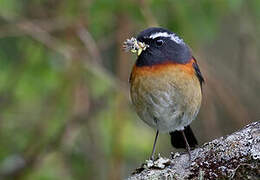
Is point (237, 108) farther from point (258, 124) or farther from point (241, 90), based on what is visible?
point (258, 124)

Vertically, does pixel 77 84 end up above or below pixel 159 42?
above

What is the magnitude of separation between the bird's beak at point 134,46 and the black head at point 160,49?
0.03m

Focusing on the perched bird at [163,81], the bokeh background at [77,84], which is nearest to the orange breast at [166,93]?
the perched bird at [163,81]

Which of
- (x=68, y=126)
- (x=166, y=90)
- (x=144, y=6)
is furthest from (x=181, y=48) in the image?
(x=68, y=126)

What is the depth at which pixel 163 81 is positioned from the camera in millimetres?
A: 5082

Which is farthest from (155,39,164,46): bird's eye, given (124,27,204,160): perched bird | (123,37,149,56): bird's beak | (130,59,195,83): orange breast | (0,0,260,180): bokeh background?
(0,0,260,180): bokeh background

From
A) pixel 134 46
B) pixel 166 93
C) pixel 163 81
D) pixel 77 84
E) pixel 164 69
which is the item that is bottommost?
pixel 166 93

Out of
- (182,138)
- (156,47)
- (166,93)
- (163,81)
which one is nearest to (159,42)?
(156,47)

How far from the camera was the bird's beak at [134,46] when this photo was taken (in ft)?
16.9

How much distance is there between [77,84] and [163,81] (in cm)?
248

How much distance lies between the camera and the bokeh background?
22.8 ft

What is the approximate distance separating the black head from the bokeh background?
114 cm

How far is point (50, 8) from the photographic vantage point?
7.55 m

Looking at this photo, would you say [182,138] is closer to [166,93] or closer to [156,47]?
[166,93]
